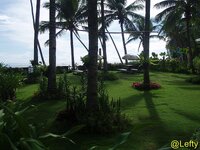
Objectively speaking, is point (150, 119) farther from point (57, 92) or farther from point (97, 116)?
point (57, 92)

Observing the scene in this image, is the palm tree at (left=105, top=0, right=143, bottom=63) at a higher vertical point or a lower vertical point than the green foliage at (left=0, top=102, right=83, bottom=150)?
higher

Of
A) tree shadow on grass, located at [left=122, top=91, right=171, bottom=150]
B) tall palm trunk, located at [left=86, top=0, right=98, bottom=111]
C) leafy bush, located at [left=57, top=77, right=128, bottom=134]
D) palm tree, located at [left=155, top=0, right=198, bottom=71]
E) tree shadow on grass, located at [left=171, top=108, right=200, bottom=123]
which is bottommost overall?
tree shadow on grass, located at [left=122, top=91, right=171, bottom=150]

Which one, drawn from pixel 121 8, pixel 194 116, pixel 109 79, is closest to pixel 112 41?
pixel 121 8

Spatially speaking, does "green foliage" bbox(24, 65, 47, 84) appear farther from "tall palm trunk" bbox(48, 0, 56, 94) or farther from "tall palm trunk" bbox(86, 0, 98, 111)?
"tall palm trunk" bbox(86, 0, 98, 111)

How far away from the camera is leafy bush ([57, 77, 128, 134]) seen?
29.9 ft

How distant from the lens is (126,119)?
9.94 m

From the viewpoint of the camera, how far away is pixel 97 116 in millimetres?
9305

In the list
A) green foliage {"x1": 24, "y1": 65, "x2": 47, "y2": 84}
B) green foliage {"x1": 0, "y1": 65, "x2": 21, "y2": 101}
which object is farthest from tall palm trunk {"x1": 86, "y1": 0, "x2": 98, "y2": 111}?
green foliage {"x1": 24, "y1": 65, "x2": 47, "y2": 84}

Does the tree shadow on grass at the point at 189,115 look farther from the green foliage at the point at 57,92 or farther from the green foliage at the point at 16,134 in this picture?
the green foliage at the point at 16,134

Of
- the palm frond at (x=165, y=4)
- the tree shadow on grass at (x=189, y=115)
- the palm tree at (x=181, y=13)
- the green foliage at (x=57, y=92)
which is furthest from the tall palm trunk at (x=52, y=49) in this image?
the palm frond at (x=165, y=4)

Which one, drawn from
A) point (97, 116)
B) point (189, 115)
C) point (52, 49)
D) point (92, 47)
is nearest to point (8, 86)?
point (52, 49)

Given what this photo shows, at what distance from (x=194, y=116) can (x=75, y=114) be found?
10.7ft

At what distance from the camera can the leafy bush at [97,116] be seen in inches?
359

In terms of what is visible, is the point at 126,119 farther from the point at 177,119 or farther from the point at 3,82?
the point at 3,82
